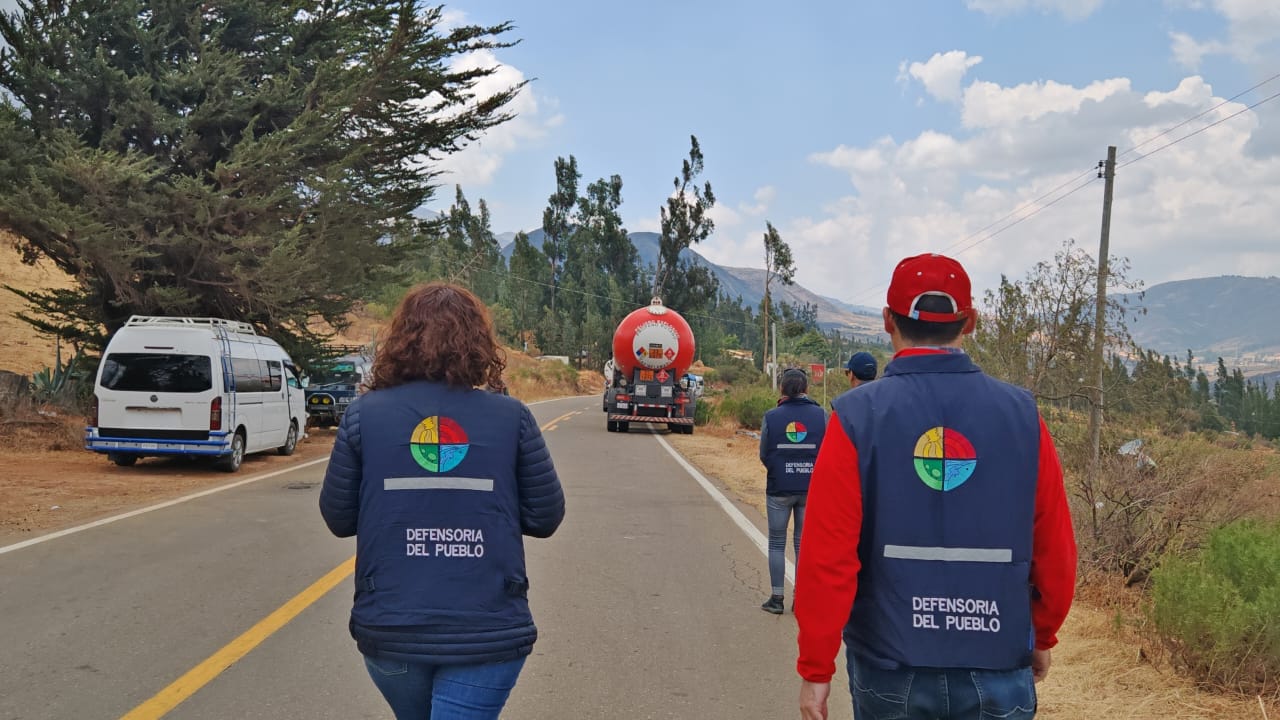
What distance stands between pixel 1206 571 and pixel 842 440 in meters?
4.19

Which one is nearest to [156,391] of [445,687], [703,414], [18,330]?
[445,687]

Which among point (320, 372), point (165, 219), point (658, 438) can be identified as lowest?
point (658, 438)

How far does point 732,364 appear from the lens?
8525cm

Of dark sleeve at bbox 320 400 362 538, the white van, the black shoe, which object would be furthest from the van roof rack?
dark sleeve at bbox 320 400 362 538

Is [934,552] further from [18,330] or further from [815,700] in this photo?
[18,330]

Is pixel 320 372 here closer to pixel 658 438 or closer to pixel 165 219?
pixel 165 219

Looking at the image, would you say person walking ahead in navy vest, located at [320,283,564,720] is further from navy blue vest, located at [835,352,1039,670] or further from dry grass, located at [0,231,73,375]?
dry grass, located at [0,231,73,375]

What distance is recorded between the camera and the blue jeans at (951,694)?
238 cm

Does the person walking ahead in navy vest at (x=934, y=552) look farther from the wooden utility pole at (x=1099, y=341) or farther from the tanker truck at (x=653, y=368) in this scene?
the tanker truck at (x=653, y=368)

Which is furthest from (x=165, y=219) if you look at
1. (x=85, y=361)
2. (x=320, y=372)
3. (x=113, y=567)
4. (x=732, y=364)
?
(x=732, y=364)

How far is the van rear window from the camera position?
14.0 m

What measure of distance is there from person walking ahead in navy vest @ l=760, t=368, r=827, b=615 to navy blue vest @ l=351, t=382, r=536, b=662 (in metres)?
4.43

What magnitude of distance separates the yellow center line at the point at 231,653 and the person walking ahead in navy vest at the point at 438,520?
2.67 metres

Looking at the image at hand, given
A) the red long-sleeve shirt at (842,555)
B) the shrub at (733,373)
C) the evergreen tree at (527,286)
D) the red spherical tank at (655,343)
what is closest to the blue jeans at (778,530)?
the red long-sleeve shirt at (842,555)
